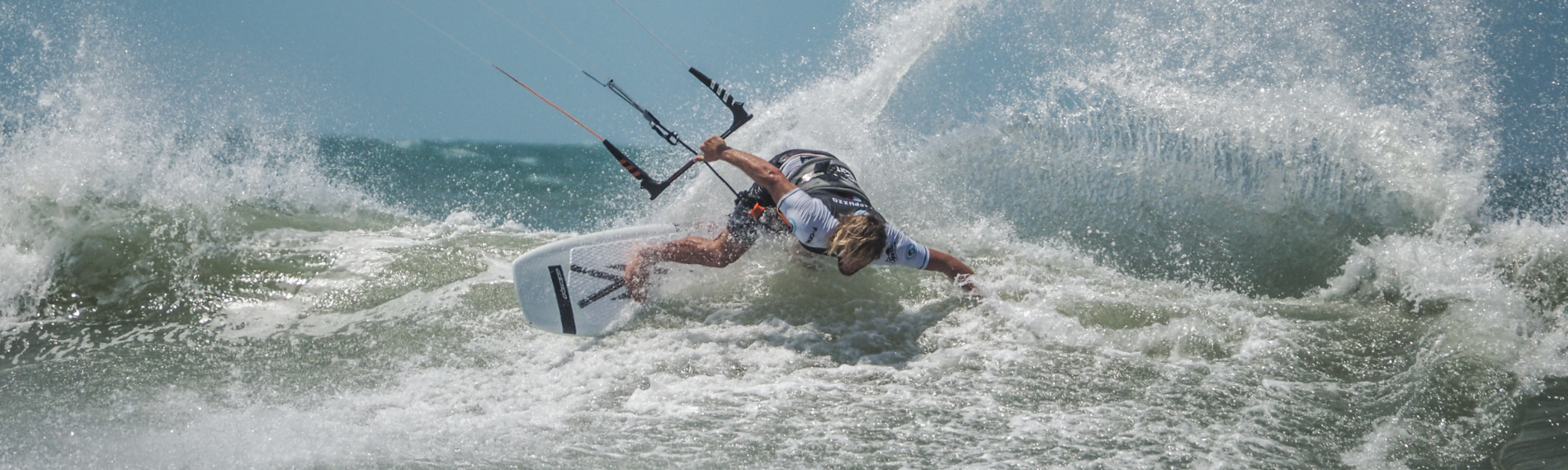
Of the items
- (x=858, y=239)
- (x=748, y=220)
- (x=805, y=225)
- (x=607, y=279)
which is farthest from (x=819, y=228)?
(x=607, y=279)

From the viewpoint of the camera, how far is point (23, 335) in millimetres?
3697

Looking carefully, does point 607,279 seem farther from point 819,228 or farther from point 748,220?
point 819,228

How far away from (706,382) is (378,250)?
2.62 metres

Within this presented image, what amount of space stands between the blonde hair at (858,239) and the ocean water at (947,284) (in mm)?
418

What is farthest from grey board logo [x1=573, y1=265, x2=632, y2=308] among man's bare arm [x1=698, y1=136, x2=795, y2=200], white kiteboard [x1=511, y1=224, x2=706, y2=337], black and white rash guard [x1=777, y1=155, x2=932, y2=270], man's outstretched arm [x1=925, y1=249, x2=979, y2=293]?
man's outstretched arm [x1=925, y1=249, x2=979, y2=293]

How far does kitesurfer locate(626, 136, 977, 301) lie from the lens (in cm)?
332

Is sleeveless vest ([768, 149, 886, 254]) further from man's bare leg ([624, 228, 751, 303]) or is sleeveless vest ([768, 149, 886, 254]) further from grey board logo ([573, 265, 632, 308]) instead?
grey board logo ([573, 265, 632, 308])

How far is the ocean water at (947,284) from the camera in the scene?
105 inches

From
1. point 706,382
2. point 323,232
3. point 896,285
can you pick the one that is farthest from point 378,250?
point 896,285

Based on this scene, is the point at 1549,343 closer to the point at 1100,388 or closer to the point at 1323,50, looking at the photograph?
the point at 1100,388

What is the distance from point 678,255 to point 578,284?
48cm

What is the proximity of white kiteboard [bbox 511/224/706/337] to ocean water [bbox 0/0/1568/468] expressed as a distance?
3.8 inches

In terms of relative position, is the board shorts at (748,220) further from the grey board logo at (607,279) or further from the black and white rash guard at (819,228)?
the grey board logo at (607,279)

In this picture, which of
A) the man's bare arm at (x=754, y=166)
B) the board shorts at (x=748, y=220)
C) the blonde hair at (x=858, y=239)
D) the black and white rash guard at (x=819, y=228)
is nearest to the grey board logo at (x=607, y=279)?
the board shorts at (x=748, y=220)
